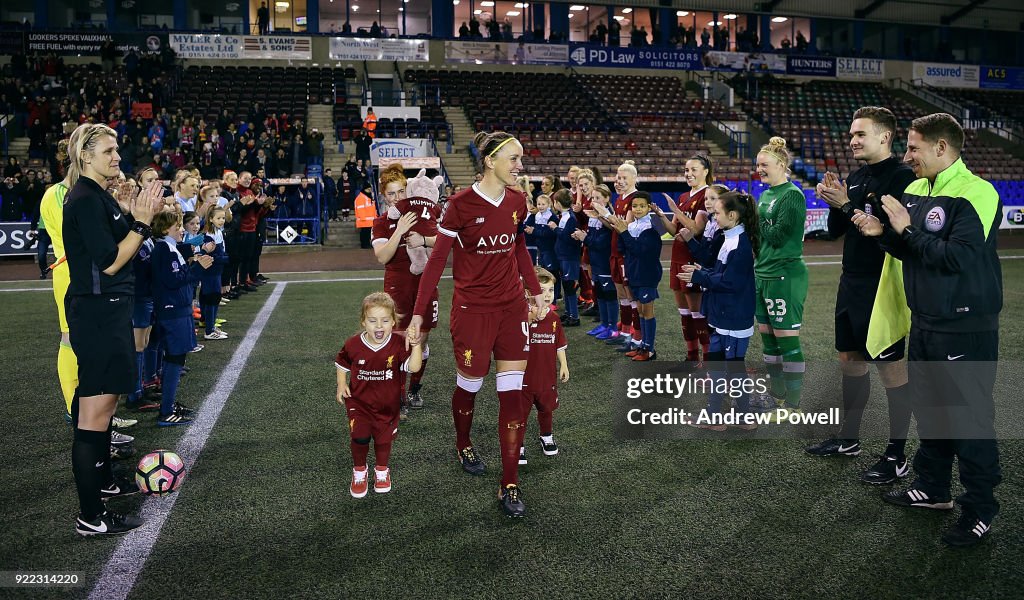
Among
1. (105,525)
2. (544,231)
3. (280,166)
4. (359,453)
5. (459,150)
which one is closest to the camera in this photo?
(105,525)

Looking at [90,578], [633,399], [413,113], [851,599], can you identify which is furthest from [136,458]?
[413,113]

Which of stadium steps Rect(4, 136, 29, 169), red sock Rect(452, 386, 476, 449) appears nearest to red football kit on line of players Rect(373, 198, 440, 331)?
red sock Rect(452, 386, 476, 449)

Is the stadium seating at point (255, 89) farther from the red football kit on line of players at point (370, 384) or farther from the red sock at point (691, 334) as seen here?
the red football kit on line of players at point (370, 384)

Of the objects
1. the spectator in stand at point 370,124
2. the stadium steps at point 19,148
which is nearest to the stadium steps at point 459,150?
the spectator in stand at point 370,124

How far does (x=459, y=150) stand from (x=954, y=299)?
2403cm

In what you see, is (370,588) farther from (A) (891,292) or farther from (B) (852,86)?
(B) (852,86)

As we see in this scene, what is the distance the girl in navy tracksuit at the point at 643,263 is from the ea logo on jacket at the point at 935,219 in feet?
11.8

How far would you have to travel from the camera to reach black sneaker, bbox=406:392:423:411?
6203mm

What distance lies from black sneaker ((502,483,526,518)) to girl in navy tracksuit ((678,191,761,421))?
2.02m

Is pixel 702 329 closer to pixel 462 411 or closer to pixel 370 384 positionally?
pixel 462 411

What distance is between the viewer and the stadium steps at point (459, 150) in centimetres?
2473

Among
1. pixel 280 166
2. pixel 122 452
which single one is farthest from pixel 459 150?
pixel 122 452

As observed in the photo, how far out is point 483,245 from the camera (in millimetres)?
4234

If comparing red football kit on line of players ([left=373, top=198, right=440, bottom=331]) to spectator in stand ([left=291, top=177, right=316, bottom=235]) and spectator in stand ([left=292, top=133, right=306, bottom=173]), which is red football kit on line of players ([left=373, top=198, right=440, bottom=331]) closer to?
spectator in stand ([left=291, top=177, right=316, bottom=235])
